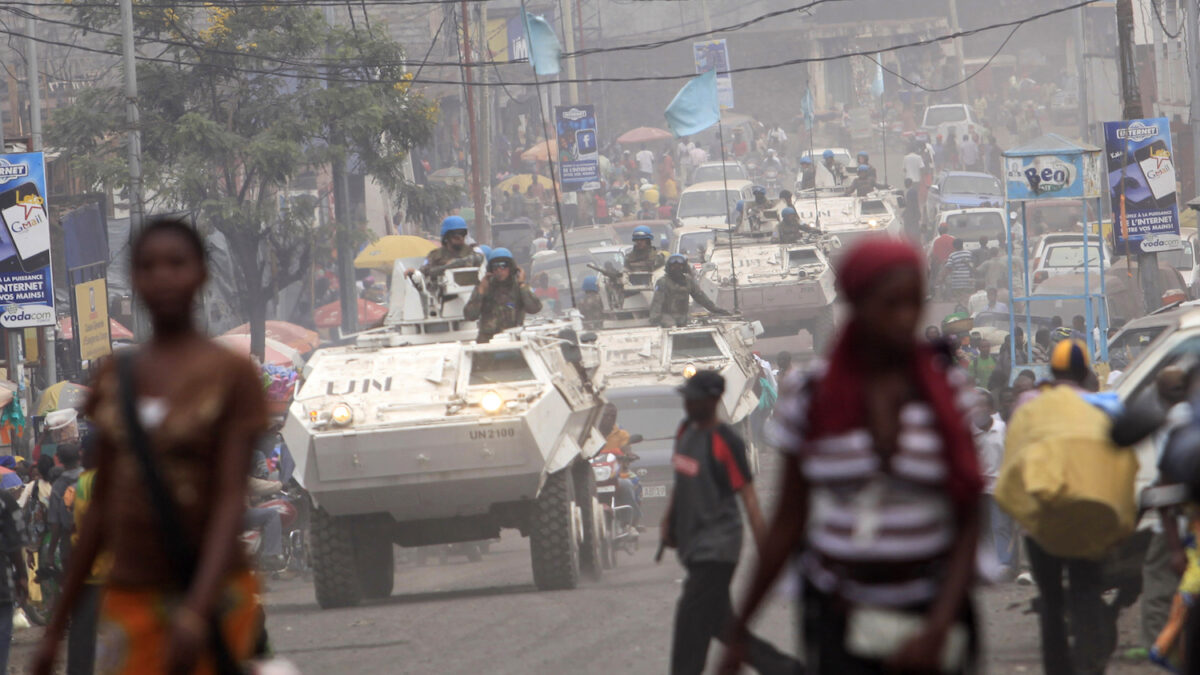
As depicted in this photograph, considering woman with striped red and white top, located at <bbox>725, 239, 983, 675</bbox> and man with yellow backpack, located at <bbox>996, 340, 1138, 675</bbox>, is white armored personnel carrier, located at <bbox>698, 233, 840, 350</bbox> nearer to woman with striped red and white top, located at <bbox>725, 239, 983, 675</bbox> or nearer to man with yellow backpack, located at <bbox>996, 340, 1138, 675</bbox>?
man with yellow backpack, located at <bbox>996, 340, 1138, 675</bbox>

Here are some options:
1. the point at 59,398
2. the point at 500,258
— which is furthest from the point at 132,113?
the point at 500,258

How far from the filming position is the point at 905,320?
3533 mm

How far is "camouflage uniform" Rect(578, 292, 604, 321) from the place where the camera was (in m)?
20.0

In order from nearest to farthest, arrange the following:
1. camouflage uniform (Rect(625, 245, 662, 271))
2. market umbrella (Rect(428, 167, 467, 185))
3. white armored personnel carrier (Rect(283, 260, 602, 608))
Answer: white armored personnel carrier (Rect(283, 260, 602, 608)), camouflage uniform (Rect(625, 245, 662, 271)), market umbrella (Rect(428, 167, 467, 185))

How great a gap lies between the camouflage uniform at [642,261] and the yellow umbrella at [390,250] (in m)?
9.20

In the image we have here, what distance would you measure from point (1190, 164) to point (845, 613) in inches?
1346

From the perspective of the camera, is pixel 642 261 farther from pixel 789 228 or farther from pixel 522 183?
pixel 522 183

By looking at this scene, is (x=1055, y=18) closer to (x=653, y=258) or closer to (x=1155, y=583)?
(x=653, y=258)

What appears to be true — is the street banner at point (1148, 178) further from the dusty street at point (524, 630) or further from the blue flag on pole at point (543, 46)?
the blue flag on pole at point (543, 46)

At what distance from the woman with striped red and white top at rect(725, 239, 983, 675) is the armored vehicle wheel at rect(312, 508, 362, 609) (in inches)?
339

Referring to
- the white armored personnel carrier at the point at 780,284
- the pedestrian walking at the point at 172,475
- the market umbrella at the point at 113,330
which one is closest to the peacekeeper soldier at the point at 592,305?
the white armored personnel carrier at the point at 780,284

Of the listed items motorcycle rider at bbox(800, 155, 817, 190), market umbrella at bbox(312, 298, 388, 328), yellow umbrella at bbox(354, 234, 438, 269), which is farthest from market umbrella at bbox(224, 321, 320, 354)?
motorcycle rider at bbox(800, 155, 817, 190)

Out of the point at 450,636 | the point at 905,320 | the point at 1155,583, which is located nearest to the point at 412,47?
the point at 450,636

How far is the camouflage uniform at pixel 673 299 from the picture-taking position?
1920cm
